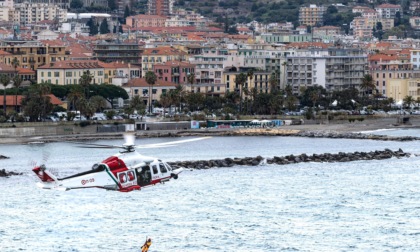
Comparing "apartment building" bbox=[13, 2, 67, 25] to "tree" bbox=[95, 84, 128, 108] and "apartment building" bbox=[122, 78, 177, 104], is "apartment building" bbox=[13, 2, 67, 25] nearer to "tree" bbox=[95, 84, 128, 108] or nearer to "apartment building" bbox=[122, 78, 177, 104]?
"apartment building" bbox=[122, 78, 177, 104]

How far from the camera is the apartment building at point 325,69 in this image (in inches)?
4464

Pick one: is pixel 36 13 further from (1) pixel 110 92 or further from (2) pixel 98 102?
(2) pixel 98 102

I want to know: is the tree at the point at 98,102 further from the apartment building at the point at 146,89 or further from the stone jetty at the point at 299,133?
the stone jetty at the point at 299,133

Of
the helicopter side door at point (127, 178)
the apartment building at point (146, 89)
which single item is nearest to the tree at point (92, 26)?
the apartment building at point (146, 89)

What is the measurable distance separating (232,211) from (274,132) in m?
36.1

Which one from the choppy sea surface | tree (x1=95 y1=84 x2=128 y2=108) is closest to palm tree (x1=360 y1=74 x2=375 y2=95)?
tree (x1=95 y1=84 x2=128 y2=108)

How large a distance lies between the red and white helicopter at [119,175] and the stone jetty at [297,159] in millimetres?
24074

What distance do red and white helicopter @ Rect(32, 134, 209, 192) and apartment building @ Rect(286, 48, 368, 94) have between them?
71.7 m

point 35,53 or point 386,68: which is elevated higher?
point 35,53

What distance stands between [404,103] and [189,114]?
19.9 m

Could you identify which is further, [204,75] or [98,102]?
[204,75]

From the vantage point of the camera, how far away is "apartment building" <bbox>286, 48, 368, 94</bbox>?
113 meters

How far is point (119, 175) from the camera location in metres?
39.8

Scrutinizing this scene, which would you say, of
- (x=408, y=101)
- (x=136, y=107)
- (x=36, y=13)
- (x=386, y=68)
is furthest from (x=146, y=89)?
(x=36, y=13)
